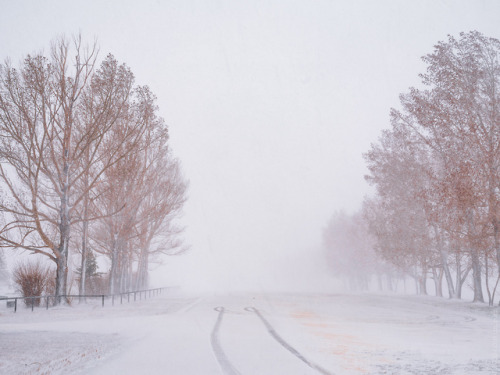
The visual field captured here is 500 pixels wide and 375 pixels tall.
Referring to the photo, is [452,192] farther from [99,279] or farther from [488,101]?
[99,279]

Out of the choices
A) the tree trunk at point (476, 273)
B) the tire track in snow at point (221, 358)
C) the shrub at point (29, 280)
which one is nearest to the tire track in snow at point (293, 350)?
the tire track in snow at point (221, 358)

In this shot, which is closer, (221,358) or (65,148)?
(221,358)

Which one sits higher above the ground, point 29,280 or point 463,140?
point 463,140

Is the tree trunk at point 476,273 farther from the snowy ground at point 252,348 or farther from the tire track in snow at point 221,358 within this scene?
the tire track in snow at point 221,358

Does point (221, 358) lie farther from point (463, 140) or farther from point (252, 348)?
point (463, 140)

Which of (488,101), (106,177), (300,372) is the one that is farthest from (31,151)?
(488,101)

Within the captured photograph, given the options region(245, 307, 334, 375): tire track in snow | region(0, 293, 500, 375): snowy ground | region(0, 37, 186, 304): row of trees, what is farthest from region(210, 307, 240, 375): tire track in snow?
region(0, 37, 186, 304): row of trees

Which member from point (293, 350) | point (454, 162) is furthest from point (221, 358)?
point (454, 162)

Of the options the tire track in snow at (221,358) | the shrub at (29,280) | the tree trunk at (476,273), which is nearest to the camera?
the tire track in snow at (221,358)

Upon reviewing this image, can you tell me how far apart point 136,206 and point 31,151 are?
8.27 metres

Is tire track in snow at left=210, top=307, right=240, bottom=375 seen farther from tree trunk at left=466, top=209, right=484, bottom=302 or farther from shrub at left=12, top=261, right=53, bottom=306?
shrub at left=12, top=261, right=53, bottom=306

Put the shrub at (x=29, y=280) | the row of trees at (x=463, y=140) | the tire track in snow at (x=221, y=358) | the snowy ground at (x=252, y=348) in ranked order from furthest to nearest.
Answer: the shrub at (x=29, y=280), the row of trees at (x=463, y=140), the snowy ground at (x=252, y=348), the tire track in snow at (x=221, y=358)

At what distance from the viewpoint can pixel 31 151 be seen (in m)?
19.0

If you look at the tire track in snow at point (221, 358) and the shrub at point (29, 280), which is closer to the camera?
the tire track in snow at point (221, 358)
